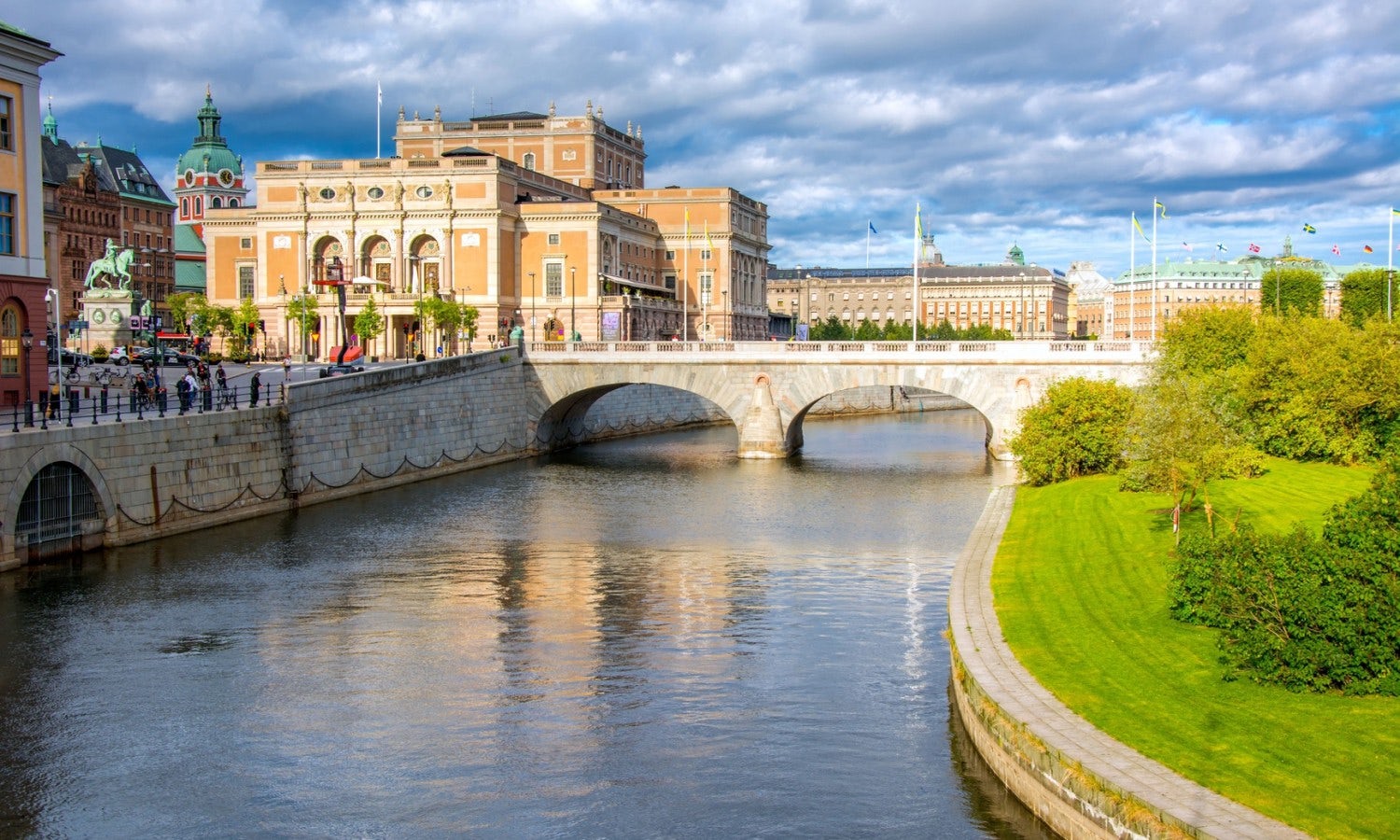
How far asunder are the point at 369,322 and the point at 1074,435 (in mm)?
63911

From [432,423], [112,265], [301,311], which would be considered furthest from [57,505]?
[301,311]

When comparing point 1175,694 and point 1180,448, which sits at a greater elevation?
point 1180,448

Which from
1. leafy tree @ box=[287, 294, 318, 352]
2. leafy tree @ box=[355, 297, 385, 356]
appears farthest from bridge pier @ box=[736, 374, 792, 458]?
leafy tree @ box=[287, 294, 318, 352]

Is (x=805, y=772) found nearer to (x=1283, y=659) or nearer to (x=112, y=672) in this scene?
(x=1283, y=659)

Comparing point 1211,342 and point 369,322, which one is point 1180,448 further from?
point 369,322

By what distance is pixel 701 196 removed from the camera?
138m

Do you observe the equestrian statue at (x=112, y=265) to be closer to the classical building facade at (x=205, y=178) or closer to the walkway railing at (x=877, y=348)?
the walkway railing at (x=877, y=348)

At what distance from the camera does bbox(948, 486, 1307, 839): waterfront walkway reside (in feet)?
54.6

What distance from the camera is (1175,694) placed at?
73.0ft

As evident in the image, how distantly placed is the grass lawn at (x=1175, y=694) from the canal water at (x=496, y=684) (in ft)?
7.58

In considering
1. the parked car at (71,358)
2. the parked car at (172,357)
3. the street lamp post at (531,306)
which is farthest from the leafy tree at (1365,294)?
the parked car at (71,358)

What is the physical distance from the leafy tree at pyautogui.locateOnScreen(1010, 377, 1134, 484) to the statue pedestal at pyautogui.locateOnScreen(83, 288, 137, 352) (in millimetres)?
55186

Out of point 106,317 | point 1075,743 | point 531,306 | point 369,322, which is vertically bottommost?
point 1075,743

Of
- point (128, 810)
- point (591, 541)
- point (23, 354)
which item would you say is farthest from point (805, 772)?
point (23, 354)
